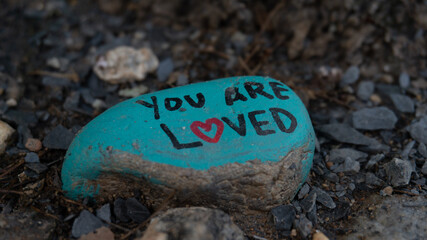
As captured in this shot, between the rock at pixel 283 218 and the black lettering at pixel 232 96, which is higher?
the black lettering at pixel 232 96

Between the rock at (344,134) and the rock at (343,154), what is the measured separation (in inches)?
3.0

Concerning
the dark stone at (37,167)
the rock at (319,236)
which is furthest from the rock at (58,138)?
the rock at (319,236)

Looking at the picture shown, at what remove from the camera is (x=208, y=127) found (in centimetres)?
194

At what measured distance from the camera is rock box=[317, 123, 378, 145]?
247 cm

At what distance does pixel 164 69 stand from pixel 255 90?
1.12 m

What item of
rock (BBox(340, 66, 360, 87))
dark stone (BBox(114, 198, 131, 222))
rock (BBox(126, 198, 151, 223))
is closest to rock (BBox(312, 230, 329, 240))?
rock (BBox(126, 198, 151, 223))

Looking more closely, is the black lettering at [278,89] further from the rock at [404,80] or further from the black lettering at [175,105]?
the rock at [404,80]

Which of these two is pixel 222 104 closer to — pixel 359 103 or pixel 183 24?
pixel 359 103

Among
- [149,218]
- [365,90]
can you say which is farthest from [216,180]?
[365,90]

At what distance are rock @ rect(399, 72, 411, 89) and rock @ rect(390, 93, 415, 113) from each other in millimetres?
160

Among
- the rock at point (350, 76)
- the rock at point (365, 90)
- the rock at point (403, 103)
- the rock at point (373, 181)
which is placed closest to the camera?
the rock at point (373, 181)

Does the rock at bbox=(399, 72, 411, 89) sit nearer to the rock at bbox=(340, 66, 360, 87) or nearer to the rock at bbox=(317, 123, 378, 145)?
the rock at bbox=(340, 66, 360, 87)

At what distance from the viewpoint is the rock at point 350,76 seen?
118 inches

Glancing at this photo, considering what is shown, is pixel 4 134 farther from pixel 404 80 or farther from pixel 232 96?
pixel 404 80
